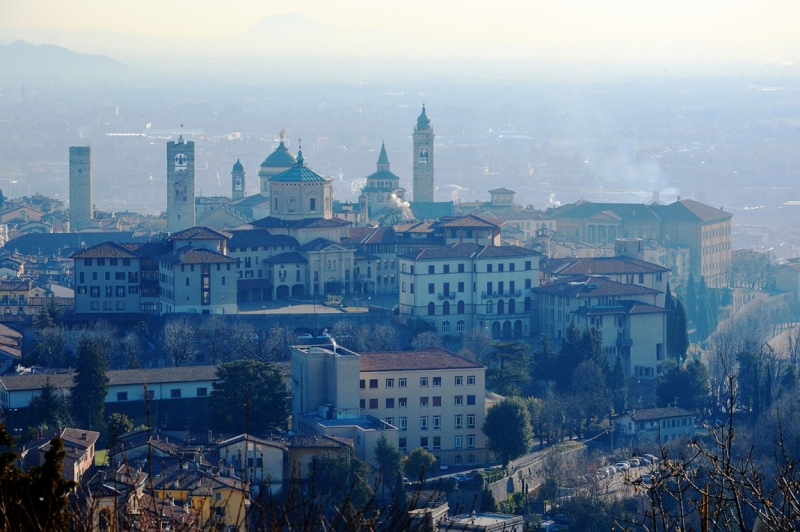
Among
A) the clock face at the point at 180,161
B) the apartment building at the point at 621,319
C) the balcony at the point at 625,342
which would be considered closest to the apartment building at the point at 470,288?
the apartment building at the point at 621,319

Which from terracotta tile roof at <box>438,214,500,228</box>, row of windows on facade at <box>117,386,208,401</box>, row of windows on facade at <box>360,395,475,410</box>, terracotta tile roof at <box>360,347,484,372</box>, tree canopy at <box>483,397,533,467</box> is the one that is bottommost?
tree canopy at <box>483,397,533,467</box>

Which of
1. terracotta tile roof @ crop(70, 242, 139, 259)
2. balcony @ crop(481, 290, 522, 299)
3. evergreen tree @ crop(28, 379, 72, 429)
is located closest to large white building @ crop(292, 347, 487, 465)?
evergreen tree @ crop(28, 379, 72, 429)

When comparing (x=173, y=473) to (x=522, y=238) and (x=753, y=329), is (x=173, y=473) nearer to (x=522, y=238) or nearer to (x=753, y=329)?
(x=753, y=329)

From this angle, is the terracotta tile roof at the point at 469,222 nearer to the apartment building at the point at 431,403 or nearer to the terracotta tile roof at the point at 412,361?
the terracotta tile roof at the point at 412,361

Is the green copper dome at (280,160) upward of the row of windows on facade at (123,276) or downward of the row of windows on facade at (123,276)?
upward

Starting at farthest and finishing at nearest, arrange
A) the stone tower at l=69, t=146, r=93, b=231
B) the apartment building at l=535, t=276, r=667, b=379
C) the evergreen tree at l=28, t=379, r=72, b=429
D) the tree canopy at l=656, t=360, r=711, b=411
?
the stone tower at l=69, t=146, r=93, b=231 < the apartment building at l=535, t=276, r=667, b=379 < the tree canopy at l=656, t=360, r=711, b=411 < the evergreen tree at l=28, t=379, r=72, b=429

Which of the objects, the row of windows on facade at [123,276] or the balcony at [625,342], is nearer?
the balcony at [625,342]

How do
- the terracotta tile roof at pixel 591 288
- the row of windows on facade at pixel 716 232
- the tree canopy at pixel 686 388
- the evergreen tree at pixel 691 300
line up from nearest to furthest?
the tree canopy at pixel 686 388 < the terracotta tile roof at pixel 591 288 < the evergreen tree at pixel 691 300 < the row of windows on facade at pixel 716 232

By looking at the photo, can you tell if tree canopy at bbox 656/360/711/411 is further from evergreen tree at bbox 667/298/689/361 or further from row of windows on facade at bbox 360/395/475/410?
row of windows on facade at bbox 360/395/475/410
